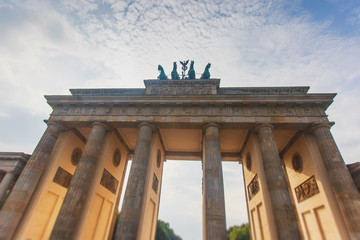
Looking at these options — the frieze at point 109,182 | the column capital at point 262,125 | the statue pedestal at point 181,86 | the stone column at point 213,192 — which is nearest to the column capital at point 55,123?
the frieze at point 109,182

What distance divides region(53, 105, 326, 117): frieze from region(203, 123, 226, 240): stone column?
160 centimetres

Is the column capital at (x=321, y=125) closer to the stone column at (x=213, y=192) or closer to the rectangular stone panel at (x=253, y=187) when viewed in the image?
the rectangular stone panel at (x=253, y=187)

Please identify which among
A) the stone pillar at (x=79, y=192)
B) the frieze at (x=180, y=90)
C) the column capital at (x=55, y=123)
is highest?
the frieze at (x=180, y=90)

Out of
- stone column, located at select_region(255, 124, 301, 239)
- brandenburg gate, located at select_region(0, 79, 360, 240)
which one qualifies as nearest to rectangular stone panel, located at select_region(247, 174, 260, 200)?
brandenburg gate, located at select_region(0, 79, 360, 240)

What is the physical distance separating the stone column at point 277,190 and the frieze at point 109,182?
39.1 ft

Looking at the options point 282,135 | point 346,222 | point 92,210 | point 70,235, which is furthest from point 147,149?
point 346,222

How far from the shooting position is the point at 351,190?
10164mm

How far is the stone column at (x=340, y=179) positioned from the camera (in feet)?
31.1

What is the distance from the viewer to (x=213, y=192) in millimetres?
10508

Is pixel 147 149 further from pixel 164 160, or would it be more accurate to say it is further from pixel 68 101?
pixel 68 101

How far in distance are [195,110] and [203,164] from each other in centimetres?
420

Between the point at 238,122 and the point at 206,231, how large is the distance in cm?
745

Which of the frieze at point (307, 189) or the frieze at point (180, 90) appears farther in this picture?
the frieze at point (180, 90)

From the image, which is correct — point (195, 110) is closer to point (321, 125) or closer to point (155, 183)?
point (155, 183)
